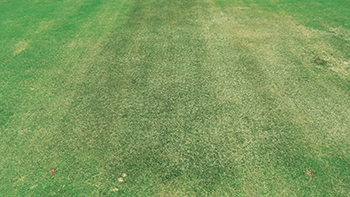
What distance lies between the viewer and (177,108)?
2.88m

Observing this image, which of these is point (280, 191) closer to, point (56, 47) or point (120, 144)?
point (120, 144)

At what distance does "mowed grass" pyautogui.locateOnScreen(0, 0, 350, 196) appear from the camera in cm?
221

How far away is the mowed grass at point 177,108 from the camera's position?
2205mm

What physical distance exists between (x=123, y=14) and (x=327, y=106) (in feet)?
14.7

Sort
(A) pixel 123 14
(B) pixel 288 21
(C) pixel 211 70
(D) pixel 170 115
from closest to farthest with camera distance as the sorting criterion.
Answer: (D) pixel 170 115 → (C) pixel 211 70 → (B) pixel 288 21 → (A) pixel 123 14

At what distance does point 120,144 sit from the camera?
2.49 meters

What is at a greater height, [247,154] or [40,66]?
[40,66]

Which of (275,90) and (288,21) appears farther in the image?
(288,21)

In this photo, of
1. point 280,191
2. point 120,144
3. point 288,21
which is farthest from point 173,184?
point 288,21

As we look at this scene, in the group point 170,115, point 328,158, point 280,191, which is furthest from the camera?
point 170,115

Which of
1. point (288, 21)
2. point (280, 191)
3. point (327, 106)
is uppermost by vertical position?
point (288, 21)

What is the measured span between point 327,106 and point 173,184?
7.45 ft

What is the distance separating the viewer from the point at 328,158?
7.60ft

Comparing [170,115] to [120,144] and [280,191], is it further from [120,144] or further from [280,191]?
[280,191]
